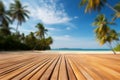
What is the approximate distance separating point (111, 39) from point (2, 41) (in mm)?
17478

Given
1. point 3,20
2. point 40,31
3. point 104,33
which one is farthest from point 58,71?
point 40,31

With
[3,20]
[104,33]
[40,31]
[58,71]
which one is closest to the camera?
[58,71]

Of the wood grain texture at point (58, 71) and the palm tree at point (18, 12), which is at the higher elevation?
the palm tree at point (18, 12)

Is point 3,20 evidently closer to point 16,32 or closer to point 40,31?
point 16,32

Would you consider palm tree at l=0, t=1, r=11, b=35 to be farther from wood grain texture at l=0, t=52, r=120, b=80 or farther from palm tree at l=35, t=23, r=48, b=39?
wood grain texture at l=0, t=52, r=120, b=80

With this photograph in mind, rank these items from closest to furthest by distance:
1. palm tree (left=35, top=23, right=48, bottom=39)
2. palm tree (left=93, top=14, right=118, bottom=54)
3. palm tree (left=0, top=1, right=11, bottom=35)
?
palm tree (left=93, top=14, right=118, bottom=54), palm tree (left=0, top=1, right=11, bottom=35), palm tree (left=35, top=23, right=48, bottom=39)

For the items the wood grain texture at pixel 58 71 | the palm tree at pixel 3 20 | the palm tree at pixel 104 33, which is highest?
the palm tree at pixel 3 20

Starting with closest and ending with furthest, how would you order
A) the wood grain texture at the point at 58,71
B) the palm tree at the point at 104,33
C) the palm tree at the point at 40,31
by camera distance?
the wood grain texture at the point at 58,71 → the palm tree at the point at 104,33 → the palm tree at the point at 40,31

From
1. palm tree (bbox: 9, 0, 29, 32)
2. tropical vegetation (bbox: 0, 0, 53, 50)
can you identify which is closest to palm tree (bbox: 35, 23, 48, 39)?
tropical vegetation (bbox: 0, 0, 53, 50)

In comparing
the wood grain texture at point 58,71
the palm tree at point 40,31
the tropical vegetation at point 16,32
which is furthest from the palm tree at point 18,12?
the wood grain texture at point 58,71

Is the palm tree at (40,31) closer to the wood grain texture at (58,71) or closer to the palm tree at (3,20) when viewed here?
the palm tree at (3,20)

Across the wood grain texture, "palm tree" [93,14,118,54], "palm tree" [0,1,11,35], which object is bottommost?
the wood grain texture

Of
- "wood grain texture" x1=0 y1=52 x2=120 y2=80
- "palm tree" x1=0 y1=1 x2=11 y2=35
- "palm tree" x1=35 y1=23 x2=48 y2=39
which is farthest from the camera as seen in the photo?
"palm tree" x1=35 y1=23 x2=48 y2=39

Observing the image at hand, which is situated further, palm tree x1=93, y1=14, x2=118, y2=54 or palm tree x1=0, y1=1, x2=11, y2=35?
palm tree x1=0, y1=1, x2=11, y2=35
